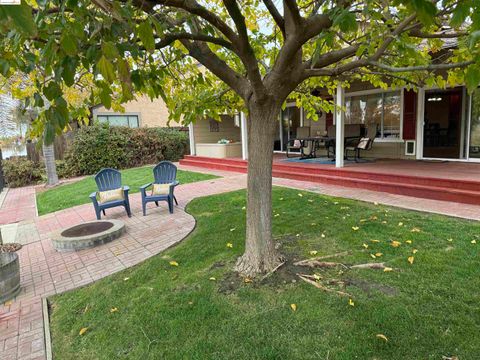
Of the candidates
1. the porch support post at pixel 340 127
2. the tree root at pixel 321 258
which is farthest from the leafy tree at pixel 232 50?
the porch support post at pixel 340 127

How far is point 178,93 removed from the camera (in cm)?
482

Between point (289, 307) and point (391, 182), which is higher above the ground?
point (391, 182)

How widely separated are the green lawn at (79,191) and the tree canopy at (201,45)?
421 centimetres

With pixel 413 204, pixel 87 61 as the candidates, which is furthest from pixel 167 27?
pixel 413 204

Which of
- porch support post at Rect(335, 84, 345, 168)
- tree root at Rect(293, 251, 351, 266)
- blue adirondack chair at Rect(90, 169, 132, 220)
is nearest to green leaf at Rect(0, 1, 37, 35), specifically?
tree root at Rect(293, 251, 351, 266)

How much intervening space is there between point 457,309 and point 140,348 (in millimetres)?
2591

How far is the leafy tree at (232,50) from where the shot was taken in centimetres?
147

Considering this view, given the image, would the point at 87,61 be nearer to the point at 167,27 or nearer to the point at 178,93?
the point at 167,27

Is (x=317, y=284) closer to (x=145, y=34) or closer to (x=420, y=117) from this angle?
(x=145, y=34)

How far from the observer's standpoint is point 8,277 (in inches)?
138

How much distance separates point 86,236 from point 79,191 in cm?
523

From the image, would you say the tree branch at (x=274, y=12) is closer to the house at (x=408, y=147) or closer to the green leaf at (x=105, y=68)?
the green leaf at (x=105, y=68)

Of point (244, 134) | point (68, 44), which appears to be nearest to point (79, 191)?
point (244, 134)

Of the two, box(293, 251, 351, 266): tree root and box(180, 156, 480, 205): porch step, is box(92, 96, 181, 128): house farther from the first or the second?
box(293, 251, 351, 266): tree root
